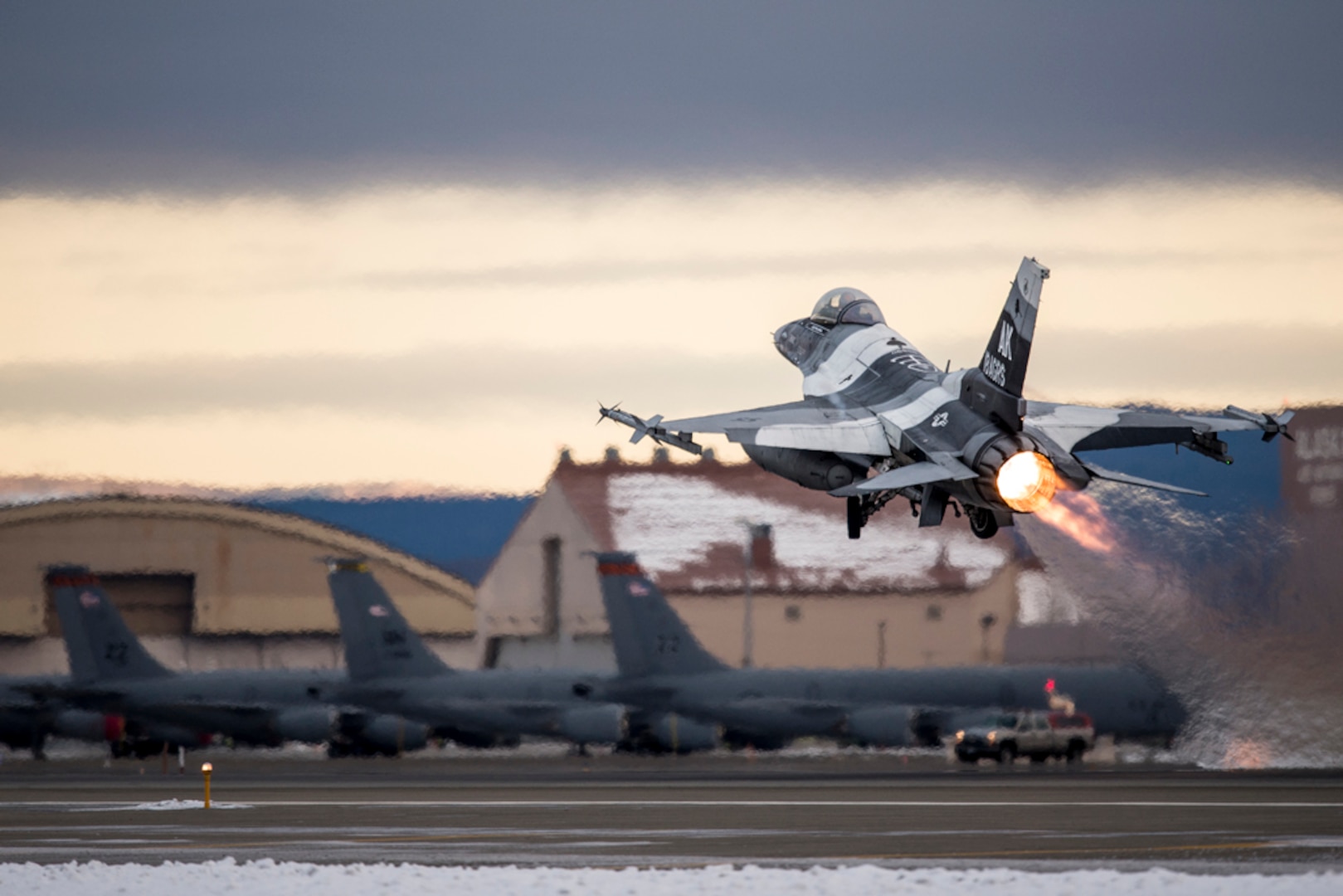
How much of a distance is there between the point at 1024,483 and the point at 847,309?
1104cm

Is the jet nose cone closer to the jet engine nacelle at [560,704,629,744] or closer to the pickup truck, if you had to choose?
the pickup truck

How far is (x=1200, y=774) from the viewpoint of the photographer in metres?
66.3

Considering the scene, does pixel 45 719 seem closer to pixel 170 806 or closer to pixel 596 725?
pixel 596 725

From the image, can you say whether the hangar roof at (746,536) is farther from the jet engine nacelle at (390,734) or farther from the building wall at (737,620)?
the jet engine nacelle at (390,734)

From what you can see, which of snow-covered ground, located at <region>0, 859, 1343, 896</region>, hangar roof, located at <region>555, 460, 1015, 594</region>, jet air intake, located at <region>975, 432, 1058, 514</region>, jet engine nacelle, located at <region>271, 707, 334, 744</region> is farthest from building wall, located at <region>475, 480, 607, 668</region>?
jet air intake, located at <region>975, 432, 1058, 514</region>

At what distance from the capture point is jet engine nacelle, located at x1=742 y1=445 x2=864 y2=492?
4106cm

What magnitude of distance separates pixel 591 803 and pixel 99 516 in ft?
166

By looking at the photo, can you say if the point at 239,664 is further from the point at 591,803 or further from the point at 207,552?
the point at 591,803

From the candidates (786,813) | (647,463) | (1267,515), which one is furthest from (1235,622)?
(647,463)

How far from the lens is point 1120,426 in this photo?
41.1 m

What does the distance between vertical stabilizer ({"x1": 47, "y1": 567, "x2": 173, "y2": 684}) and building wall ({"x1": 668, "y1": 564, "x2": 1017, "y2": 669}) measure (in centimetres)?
2461

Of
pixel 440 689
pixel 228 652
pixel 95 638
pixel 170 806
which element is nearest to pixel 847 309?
pixel 170 806

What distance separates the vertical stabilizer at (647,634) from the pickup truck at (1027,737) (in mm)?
10778

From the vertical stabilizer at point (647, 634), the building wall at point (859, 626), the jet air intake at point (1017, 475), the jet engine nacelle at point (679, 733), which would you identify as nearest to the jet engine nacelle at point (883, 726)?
the building wall at point (859, 626)
